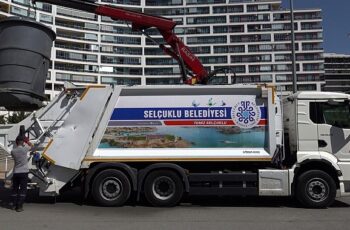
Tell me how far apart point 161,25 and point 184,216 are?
628cm

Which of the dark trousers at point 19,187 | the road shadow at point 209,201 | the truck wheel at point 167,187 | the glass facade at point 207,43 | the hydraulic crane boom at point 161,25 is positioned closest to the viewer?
the dark trousers at point 19,187

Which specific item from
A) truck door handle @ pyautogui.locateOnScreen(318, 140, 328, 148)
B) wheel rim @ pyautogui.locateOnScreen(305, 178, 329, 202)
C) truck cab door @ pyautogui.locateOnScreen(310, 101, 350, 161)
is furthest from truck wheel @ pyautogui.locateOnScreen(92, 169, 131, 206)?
truck cab door @ pyautogui.locateOnScreen(310, 101, 350, 161)

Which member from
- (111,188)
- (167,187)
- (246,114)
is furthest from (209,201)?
(111,188)

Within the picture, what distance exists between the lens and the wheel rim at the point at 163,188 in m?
11.1

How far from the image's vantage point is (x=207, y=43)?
361 ft

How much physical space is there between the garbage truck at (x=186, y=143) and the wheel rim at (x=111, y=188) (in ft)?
0.08

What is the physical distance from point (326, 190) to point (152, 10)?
10769 centimetres

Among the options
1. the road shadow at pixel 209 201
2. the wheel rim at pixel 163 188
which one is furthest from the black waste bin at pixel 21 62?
the wheel rim at pixel 163 188

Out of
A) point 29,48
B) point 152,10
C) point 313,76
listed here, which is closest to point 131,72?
point 152,10

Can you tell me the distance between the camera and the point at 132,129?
450 inches

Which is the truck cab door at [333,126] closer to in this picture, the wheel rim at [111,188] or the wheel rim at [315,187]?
the wheel rim at [315,187]

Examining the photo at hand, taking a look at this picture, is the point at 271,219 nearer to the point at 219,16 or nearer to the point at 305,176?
the point at 305,176

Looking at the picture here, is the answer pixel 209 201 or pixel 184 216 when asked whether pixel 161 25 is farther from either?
pixel 184 216

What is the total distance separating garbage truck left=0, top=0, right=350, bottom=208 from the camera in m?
11.1
